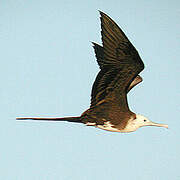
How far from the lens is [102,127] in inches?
291

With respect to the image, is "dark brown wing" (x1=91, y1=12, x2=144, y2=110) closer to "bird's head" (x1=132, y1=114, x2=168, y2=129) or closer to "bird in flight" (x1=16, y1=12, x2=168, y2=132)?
"bird in flight" (x1=16, y1=12, x2=168, y2=132)

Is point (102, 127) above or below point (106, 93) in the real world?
below

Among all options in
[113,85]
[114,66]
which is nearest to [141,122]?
[113,85]

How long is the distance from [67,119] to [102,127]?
0.67 metres

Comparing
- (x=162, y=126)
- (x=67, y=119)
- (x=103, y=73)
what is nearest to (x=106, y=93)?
(x=103, y=73)

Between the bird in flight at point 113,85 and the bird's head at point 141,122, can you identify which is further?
the bird's head at point 141,122

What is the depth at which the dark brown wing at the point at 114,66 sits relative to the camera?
6.39 meters

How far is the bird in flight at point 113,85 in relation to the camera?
21.2ft

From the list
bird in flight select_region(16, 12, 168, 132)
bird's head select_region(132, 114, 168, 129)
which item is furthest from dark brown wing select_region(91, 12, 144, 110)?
bird's head select_region(132, 114, 168, 129)

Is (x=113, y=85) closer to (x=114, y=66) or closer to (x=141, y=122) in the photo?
(x=114, y=66)

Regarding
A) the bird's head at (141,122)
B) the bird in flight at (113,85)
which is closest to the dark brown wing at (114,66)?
the bird in flight at (113,85)

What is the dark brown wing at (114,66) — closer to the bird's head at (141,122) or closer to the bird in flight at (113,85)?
the bird in flight at (113,85)

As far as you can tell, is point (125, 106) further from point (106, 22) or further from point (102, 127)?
point (106, 22)

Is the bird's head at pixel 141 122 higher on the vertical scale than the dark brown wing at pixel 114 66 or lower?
lower
